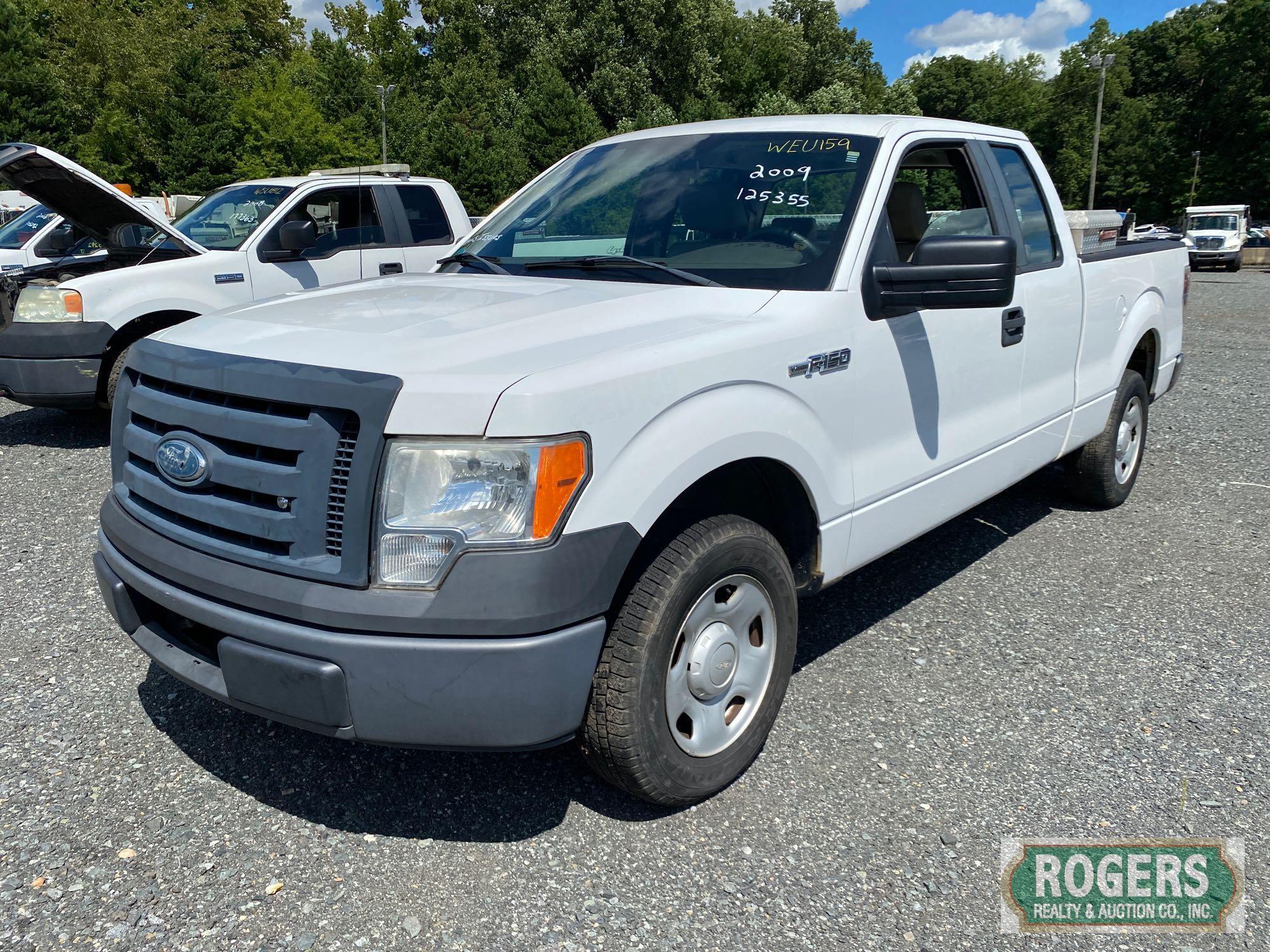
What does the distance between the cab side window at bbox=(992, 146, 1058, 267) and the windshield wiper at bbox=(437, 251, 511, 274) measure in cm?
213

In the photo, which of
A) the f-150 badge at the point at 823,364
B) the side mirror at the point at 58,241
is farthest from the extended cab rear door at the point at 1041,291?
the side mirror at the point at 58,241

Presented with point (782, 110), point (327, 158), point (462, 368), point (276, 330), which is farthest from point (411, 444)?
point (782, 110)

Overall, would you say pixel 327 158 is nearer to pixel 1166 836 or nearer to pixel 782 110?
pixel 782 110

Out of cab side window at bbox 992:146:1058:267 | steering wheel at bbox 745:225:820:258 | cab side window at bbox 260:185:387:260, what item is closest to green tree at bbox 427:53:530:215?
cab side window at bbox 260:185:387:260

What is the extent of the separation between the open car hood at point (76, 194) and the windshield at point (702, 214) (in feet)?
11.3

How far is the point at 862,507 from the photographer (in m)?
3.19

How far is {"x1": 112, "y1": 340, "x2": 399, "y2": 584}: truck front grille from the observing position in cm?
221

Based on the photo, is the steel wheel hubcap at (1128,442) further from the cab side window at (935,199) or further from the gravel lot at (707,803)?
the cab side window at (935,199)

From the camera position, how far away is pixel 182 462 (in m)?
2.49

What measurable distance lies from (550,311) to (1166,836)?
2.23 m

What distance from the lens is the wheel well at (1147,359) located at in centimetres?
549

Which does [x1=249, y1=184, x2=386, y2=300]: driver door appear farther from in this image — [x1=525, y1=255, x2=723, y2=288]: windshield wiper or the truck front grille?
the truck front grille

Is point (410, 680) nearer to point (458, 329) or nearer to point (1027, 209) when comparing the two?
point (458, 329)

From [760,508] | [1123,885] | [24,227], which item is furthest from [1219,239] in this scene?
[1123,885]
